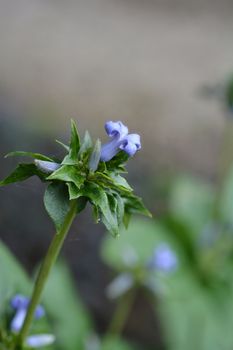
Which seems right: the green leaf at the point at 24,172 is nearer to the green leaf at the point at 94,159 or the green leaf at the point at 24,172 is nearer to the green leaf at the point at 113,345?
the green leaf at the point at 94,159

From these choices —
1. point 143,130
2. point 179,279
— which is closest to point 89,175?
point 179,279

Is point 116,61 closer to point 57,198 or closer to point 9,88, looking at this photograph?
point 9,88

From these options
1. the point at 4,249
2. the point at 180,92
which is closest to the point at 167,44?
the point at 180,92

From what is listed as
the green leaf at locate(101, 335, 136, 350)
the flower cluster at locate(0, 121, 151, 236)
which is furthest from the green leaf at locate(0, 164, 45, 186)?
the green leaf at locate(101, 335, 136, 350)

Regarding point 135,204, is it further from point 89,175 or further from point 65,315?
point 65,315

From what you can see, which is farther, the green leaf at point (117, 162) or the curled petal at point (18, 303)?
the curled petal at point (18, 303)

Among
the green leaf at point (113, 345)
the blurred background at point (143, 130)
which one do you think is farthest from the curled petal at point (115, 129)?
the green leaf at point (113, 345)
